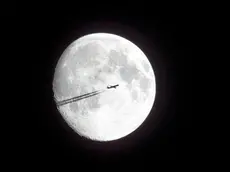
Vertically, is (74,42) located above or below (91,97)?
above

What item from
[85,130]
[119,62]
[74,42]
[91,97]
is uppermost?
[74,42]

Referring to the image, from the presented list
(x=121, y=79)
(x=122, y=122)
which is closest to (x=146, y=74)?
(x=121, y=79)

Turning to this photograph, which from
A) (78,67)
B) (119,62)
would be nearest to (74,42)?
(78,67)

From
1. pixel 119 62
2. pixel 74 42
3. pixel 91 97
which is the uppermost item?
pixel 74 42

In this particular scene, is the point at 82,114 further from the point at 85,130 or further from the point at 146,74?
the point at 146,74
